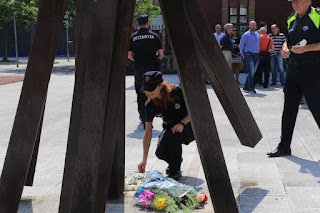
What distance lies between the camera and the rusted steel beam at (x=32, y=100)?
12.2 feet

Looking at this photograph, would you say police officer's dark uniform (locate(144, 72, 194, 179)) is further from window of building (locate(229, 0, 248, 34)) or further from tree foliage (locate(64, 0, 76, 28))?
window of building (locate(229, 0, 248, 34))

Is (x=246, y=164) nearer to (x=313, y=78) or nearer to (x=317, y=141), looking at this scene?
(x=313, y=78)

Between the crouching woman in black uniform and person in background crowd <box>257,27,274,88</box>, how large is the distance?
8.80m

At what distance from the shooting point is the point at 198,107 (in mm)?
3695

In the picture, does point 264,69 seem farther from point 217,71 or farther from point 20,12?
point 20,12

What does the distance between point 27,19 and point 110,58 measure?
90.8ft

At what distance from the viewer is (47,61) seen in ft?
12.3

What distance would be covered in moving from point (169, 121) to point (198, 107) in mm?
1607

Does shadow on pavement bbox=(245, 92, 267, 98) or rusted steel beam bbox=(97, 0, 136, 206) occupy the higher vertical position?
rusted steel beam bbox=(97, 0, 136, 206)

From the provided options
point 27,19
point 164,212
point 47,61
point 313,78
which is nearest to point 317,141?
point 313,78

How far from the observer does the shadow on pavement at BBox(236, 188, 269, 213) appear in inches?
170

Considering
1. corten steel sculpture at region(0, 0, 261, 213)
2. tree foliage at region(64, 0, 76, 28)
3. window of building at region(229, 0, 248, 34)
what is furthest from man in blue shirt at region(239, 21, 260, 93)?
window of building at region(229, 0, 248, 34)

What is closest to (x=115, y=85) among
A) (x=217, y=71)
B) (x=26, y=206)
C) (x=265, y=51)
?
(x=217, y=71)

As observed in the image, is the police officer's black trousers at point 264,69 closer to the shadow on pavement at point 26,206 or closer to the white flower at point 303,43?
the white flower at point 303,43
